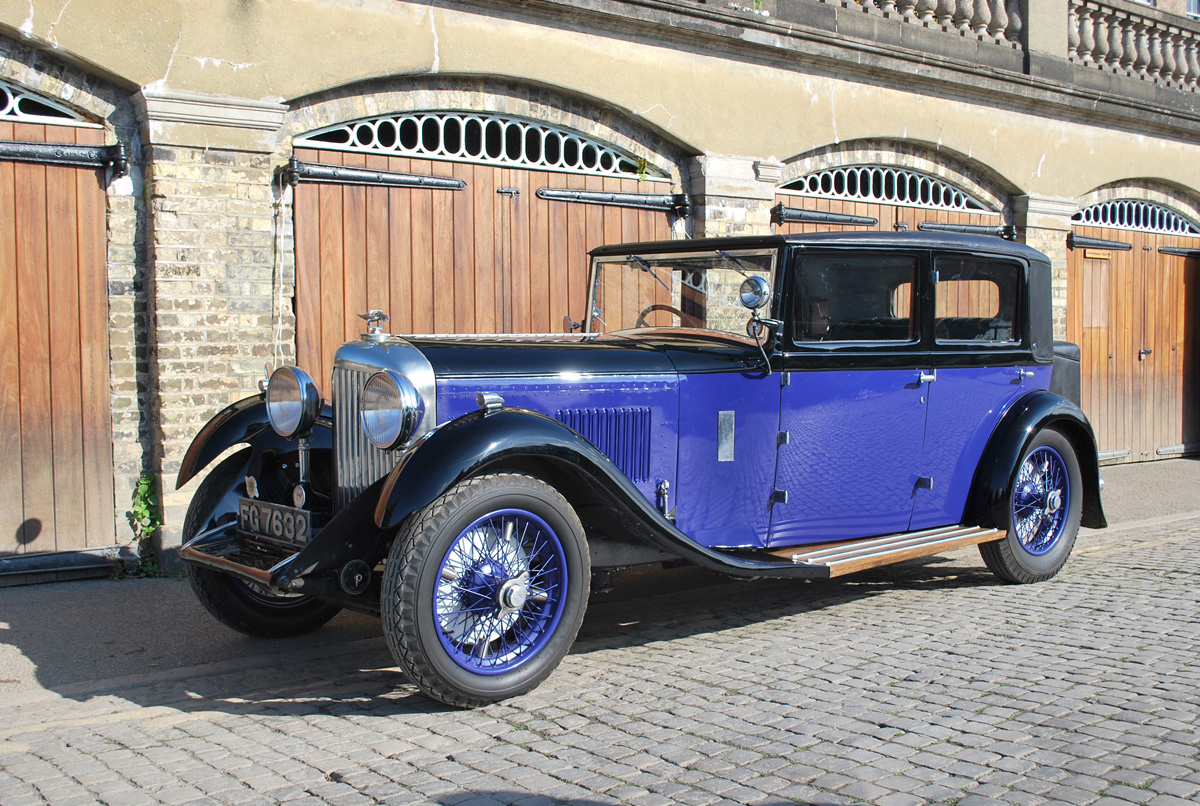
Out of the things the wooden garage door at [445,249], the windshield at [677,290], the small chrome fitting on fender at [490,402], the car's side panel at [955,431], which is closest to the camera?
the small chrome fitting on fender at [490,402]

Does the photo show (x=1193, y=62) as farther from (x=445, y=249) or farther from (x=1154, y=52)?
(x=445, y=249)

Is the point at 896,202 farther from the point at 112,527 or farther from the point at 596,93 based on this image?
the point at 112,527

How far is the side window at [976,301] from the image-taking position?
206 inches

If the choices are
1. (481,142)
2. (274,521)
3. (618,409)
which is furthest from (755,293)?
(481,142)

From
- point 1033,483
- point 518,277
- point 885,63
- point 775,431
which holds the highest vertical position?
point 885,63

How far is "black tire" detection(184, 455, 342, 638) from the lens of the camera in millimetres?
4484

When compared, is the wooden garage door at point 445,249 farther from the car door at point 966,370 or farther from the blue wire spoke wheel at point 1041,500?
the blue wire spoke wheel at point 1041,500

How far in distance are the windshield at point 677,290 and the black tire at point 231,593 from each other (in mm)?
1959

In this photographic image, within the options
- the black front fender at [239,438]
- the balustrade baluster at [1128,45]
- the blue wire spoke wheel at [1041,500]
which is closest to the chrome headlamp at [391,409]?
Result: the black front fender at [239,438]

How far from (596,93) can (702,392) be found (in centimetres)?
374

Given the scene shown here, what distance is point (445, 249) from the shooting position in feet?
23.0

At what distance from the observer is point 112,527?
6.05 meters

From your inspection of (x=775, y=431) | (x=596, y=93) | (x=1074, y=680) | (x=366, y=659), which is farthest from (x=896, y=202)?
(x=366, y=659)

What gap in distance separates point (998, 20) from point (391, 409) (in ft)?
28.9
